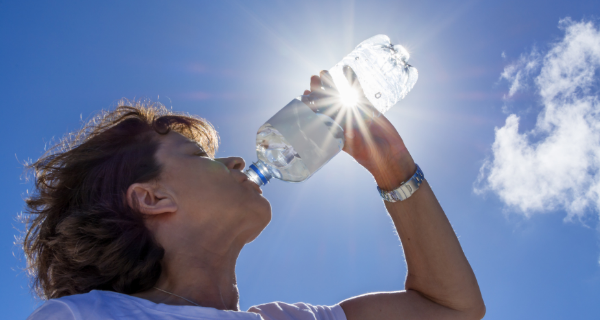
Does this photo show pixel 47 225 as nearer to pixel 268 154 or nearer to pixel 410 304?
pixel 268 154

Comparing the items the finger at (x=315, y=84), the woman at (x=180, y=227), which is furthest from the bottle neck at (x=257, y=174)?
the finger at (x=315, y=84)

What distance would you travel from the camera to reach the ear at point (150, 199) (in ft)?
5.97

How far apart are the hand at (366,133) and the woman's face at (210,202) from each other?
2.34 feet

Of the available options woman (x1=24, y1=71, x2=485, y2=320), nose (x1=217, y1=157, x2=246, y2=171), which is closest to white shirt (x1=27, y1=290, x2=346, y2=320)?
woman (x1=24, y1=71, x2=485, y2=320)

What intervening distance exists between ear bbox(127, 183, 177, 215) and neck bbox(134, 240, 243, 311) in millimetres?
246

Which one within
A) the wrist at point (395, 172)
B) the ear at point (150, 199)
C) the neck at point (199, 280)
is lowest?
the neck at point (199, 280)

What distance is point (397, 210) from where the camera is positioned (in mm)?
2145

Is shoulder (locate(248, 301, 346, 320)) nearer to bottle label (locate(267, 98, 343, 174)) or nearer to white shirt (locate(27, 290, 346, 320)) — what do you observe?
white shirt (locate(27, 290, 346, 320))

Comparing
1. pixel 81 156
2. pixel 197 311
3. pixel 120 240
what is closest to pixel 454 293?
pixel 197 311

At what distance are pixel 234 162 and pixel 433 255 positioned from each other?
1.29 meters

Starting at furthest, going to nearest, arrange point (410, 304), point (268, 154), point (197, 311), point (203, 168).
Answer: point (268, 154)
point (410, 304)
point (203, 168)
point (197, 311)

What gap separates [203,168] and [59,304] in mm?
860

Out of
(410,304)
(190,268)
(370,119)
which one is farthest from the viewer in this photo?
(370,119)

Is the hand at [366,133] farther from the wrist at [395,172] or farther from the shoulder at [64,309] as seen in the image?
the shoulder at [64,309]
